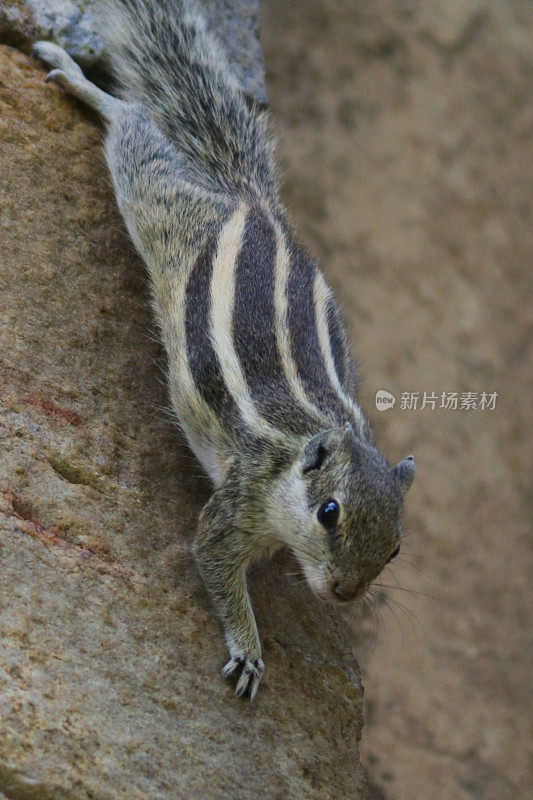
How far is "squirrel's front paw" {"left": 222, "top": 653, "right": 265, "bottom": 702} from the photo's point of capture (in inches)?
117

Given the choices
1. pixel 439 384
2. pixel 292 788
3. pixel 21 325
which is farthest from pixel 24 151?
pixel 439 384

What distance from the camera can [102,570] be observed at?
298 centimetres

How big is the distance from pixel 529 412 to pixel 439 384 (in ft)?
2.80

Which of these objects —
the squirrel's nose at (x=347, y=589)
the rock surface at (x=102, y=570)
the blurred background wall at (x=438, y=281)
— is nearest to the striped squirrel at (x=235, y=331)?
the squirrel's nose at (x=347, y=589)

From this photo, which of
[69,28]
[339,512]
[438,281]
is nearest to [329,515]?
[339,512]

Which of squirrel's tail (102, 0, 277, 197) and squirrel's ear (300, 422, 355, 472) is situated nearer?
squirrel's ear (300, 422, 355, 472)

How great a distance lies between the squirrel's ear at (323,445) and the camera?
10.1 ft

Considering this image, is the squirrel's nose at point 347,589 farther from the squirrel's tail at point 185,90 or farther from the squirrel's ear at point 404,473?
the squirrel's tail at point 185,90

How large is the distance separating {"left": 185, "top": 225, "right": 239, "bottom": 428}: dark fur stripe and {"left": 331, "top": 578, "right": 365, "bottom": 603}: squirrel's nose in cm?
71

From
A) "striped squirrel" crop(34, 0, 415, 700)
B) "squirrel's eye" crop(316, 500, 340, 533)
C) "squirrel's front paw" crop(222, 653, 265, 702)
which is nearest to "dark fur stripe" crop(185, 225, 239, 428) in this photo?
"striped squirrel" crop(34, 0, 415, 700)

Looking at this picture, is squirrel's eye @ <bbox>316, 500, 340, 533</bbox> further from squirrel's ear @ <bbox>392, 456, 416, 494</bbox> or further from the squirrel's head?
squirrel's ear @ <bbox>392, 456, 416, 494</bbox>

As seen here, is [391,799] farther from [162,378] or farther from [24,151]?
[24,151]

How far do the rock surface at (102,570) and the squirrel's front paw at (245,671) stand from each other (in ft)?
0.17

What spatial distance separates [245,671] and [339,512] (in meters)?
0.65
